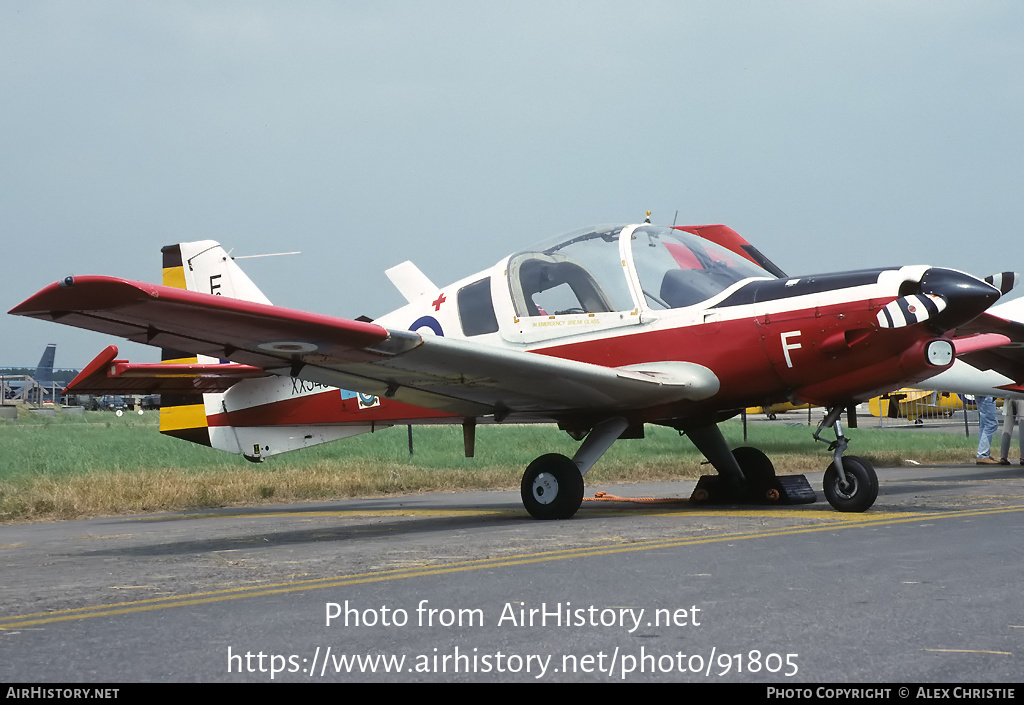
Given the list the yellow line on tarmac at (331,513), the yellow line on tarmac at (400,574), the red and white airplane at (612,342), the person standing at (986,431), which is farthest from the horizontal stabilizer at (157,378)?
the person standing at (986,431)

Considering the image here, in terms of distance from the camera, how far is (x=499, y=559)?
549 centimetres

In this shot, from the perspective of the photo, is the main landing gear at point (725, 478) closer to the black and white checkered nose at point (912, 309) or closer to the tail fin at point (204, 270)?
the black and white checkered nose at point (912, 309)

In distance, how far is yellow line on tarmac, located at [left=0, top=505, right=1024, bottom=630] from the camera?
13.2 ft

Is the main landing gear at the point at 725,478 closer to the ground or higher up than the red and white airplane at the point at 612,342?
closer to the ground

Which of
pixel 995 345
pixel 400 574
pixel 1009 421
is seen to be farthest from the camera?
pixel 1009 421

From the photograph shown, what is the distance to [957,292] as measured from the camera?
289 inches

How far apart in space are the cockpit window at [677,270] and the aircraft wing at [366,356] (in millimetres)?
581

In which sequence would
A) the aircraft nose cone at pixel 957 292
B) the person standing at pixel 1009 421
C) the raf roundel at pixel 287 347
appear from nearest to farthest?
the raf roundel at pixel 287 347
the aircraft nose cone at pixel 957 292
the person standing at pixel 1009 421

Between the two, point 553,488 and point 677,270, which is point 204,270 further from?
point 677,270

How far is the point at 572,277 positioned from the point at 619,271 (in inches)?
16.8

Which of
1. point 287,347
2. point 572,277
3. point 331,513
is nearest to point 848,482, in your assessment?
point 572,277

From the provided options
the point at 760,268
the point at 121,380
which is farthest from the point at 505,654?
the point at 121,380

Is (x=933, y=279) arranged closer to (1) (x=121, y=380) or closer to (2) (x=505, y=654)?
(2) (x=505, y=654)

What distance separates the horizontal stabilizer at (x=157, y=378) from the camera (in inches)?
368
